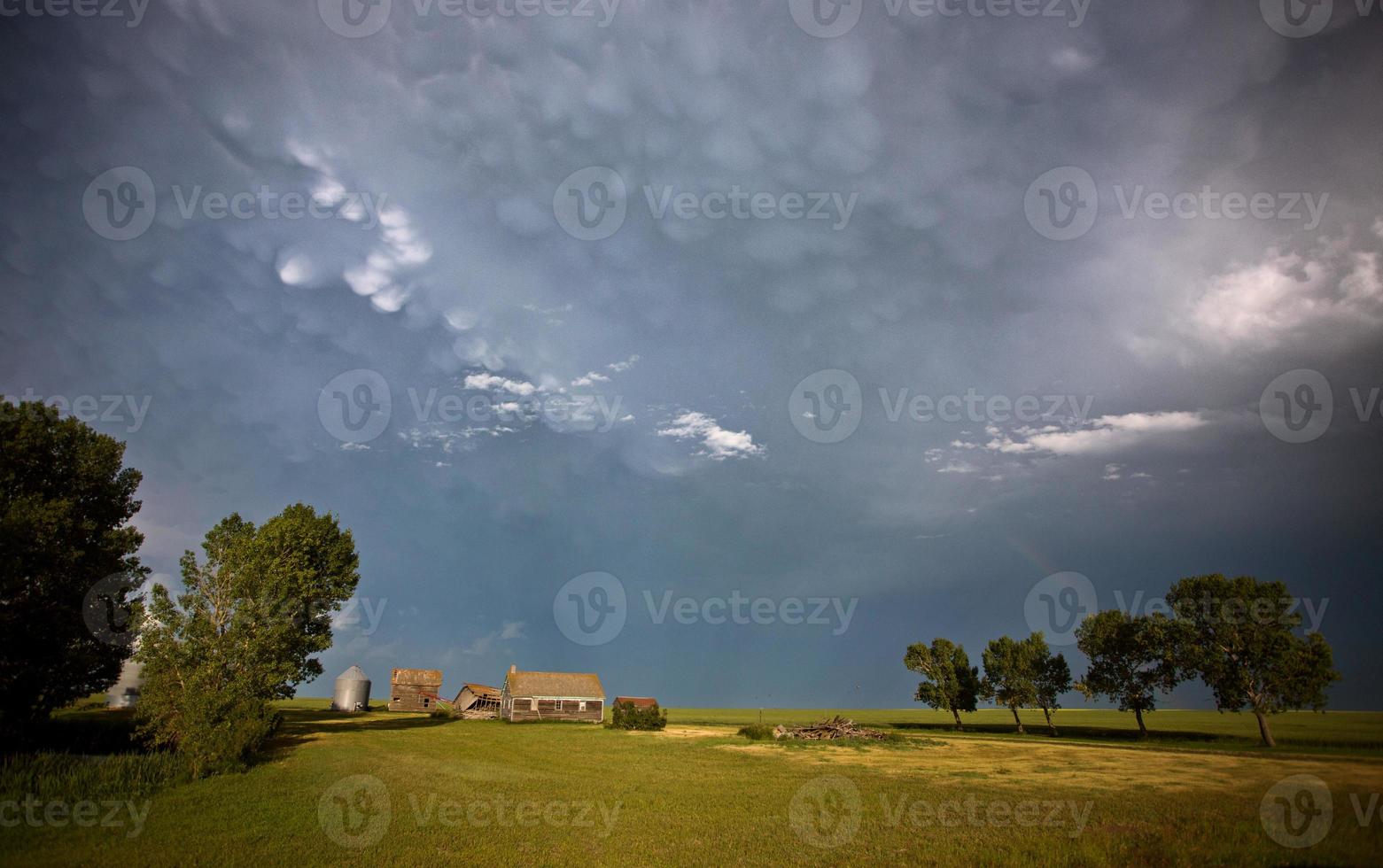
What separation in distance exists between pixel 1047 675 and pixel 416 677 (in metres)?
95.0

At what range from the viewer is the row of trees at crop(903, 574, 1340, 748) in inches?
1805

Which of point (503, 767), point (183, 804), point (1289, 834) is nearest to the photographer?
point (1289, 834)

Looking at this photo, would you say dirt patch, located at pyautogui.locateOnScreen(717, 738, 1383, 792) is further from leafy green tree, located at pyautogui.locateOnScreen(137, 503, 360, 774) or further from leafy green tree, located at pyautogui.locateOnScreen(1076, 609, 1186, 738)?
leafy green tree, located at pyautogui.locateOnScreen(137, 503, 360, 774)

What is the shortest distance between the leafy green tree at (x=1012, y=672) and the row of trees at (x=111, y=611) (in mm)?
76005

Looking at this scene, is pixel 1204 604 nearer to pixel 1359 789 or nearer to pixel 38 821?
pixel 1359 789

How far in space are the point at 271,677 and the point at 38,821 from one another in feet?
59.0

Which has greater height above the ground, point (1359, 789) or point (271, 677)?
point (271, 677)

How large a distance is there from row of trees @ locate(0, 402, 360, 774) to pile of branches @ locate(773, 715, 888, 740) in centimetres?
4455

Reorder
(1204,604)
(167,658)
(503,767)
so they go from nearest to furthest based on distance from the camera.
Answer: (167,658), (503,767), (1204,604)

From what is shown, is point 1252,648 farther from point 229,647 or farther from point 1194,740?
point 229,647

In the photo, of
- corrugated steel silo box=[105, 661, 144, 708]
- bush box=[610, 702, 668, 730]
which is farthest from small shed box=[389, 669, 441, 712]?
bush box=[610, 702, 668, 730]

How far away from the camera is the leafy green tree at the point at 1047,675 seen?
2766 inches

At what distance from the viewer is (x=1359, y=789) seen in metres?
23.0

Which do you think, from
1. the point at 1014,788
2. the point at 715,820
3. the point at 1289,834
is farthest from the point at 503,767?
the point at 1289,834
